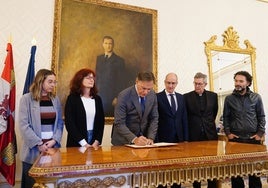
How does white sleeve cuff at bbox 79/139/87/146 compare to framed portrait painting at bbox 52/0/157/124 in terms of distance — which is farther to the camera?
framed portrait painting at bbox 52/0/157/124

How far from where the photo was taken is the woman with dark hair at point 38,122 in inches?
95.8

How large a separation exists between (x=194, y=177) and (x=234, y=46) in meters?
3.70

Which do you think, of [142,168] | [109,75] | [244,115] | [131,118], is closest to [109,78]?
[109,75]

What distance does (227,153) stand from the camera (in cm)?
190

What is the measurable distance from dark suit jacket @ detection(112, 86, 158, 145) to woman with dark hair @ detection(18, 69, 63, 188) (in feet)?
1.88

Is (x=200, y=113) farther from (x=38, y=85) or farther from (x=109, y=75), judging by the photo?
(x=38, y=85)

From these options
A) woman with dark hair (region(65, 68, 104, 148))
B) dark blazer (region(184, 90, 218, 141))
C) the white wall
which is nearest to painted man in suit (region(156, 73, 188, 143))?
dark blazer (region(184, 90, 218, 141))

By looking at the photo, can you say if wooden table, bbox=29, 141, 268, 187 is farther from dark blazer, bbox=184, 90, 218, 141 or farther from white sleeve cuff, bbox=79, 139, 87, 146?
dark blazer, bbox=184, 90, 218, 141

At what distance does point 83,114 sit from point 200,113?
4.77 feet

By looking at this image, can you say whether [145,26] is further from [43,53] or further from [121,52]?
[43,53]

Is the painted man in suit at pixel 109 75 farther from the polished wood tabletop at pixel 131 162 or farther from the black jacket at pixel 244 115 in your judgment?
the polished wood tabletop at pixel 131 162

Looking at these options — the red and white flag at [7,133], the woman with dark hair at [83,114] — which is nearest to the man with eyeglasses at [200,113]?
the woman with dark hair at [83,114]

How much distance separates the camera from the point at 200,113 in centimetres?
320

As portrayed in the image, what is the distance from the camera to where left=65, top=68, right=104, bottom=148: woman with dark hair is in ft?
8.16
